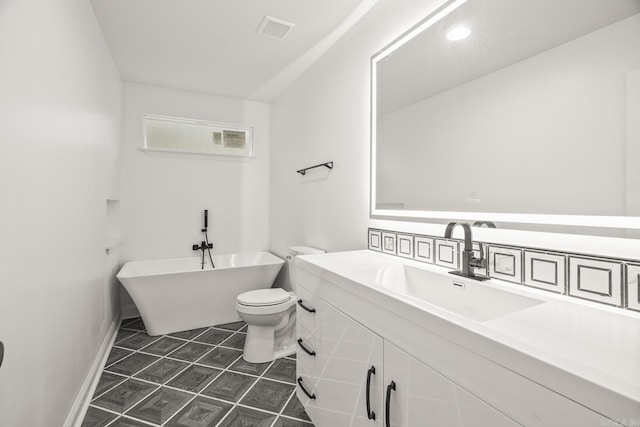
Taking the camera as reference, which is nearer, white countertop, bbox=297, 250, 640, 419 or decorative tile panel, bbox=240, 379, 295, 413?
white countertop, bbox=297, 250, 640, 419

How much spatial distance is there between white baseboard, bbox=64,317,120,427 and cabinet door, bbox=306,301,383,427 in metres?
1.33

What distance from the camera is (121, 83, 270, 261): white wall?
10.8 feet

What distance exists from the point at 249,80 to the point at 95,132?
1642 millimetres

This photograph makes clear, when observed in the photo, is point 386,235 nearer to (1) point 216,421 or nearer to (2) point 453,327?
(2) point 453,327

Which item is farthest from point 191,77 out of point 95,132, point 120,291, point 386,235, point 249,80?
point 386,235

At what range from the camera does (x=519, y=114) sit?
3.73ft

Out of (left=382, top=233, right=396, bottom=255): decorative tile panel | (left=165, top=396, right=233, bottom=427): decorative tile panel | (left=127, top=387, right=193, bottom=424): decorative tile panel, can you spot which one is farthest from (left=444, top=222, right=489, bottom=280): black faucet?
(left=127, top=387, right=193, bottom=424): decorative tile panel

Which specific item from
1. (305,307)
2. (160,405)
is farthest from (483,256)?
(160,405)

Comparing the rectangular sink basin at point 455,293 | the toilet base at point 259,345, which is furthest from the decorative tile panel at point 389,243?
the toilet base at point 259,345

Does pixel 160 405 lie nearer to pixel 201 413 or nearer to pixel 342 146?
pixel 201 413

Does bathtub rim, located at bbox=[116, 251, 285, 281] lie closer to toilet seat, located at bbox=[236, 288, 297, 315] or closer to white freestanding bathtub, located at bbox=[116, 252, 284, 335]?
white freestanding bathtub, located at bbox=[116, 252, 284, 335]

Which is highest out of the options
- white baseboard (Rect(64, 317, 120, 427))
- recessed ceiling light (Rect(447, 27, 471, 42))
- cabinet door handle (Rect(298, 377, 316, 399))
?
recessed ceiling light (Rect(447, 27, 471, 42))

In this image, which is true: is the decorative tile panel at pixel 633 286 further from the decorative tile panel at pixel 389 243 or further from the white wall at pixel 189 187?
the white wall at pixel 189 187

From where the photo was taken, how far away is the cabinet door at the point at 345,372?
1061mm
